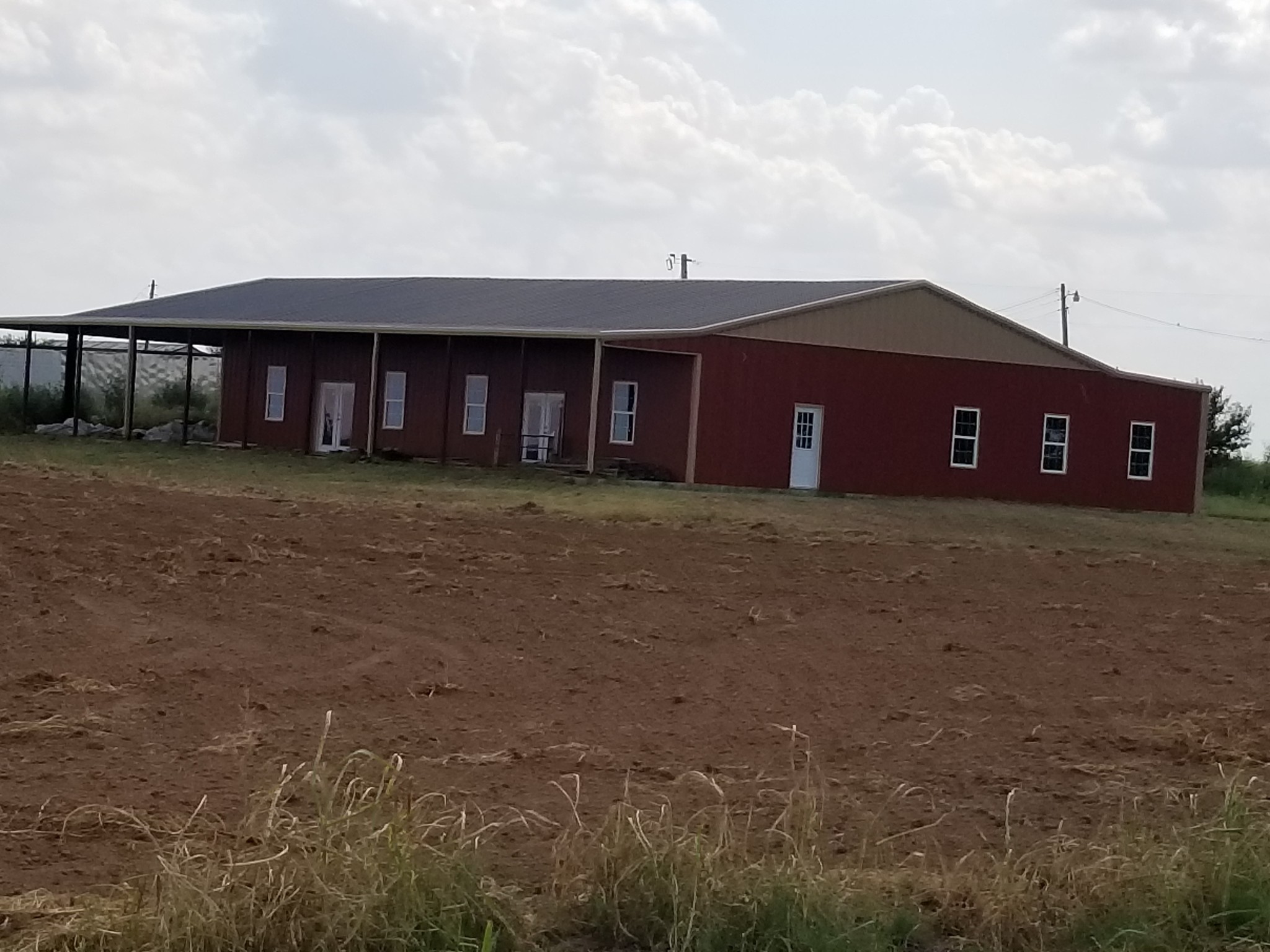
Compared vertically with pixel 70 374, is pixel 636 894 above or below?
below

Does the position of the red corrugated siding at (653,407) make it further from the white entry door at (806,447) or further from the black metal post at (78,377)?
the black metal post at (78,377)

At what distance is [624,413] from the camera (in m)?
32.4

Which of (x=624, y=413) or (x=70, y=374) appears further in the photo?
(x=70, y=374)

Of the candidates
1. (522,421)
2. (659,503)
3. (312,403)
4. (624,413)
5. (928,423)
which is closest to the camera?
(659,503)

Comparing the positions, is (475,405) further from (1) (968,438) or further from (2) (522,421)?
(1) (968,438)

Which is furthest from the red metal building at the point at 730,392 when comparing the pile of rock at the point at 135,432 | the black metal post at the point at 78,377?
the black metal post at the point at 78,377

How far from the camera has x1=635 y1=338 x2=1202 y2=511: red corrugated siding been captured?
31.3 m

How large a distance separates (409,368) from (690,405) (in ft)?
26.4

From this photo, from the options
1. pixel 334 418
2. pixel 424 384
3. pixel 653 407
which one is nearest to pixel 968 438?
pixel 653 407

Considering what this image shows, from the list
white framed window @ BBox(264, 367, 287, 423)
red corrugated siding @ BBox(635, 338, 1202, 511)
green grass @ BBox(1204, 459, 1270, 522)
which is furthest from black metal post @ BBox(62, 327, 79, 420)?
green grass @ BBox(1204, 459, 1270, 522)

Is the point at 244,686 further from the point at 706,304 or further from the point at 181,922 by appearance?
the point at 706,304

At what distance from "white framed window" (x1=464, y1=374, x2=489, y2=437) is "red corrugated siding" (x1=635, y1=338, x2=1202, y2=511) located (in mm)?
5862

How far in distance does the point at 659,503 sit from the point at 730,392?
609 cm

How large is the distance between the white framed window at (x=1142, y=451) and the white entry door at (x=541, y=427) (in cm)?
1215
